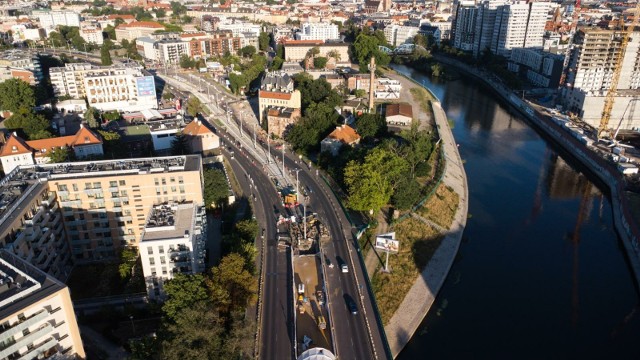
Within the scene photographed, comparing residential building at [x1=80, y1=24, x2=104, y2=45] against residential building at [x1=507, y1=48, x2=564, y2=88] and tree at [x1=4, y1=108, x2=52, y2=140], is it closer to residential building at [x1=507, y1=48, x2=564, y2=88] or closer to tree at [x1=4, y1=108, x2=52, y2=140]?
tree at [x1=4, y1=108, x2=52, y2=140]

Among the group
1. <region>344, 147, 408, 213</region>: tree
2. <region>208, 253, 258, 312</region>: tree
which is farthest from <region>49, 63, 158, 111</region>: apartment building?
<region>208, 253, 258, 312</region>: tree

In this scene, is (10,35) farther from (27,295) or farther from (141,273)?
(27,295)

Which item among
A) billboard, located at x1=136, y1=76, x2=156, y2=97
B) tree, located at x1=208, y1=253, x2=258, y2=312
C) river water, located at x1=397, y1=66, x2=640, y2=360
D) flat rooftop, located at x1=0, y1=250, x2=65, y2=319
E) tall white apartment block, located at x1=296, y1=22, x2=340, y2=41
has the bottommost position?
river water, located at x1=397, y1=66, x2=640, y2=360

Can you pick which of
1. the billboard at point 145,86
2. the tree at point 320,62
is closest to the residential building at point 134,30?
the tree at point 320,62

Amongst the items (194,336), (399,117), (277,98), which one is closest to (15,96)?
(277,98)

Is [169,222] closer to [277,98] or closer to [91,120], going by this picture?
[91,120]

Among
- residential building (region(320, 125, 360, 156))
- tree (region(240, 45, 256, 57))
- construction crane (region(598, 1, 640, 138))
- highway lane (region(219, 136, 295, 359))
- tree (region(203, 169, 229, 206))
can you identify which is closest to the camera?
highway lane (region(219, 136, 295, 359))

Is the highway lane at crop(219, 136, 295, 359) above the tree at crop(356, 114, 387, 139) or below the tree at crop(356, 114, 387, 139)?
below
